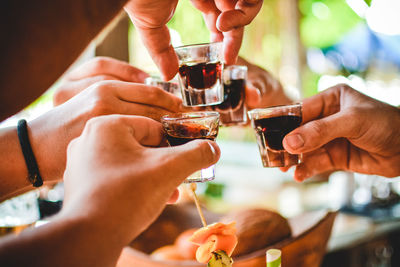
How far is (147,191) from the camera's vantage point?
0.72m

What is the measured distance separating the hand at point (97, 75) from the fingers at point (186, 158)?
2.61ft

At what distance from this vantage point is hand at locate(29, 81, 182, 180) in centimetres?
116

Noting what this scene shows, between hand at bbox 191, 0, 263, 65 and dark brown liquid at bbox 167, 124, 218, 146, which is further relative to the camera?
hand at bbox 191, 0, 263, 65

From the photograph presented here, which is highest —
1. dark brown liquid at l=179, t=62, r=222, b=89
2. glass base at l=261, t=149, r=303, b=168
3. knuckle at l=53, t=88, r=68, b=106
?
dark brown liquid at l=179, t=62, r=222, b=89

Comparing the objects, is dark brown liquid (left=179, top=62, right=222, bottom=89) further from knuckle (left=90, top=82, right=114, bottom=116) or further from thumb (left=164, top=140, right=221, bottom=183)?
thumb (left=164, top=140, right=221, bottom=183)

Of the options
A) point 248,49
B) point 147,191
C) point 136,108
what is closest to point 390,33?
point 248,49

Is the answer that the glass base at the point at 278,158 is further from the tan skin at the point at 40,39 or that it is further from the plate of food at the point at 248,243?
the tan skin at the point at 40,39

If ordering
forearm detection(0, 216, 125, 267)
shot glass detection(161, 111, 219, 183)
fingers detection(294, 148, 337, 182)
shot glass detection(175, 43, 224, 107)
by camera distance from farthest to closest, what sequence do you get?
fingers detection(294, 148, 337, 182) → shot glass detection(175, 43, 224, 107) → shot glass detection(161, 111, 219, 183) → forearm detection(0, 216, 125, 267)

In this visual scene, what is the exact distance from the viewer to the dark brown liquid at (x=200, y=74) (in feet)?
4.58

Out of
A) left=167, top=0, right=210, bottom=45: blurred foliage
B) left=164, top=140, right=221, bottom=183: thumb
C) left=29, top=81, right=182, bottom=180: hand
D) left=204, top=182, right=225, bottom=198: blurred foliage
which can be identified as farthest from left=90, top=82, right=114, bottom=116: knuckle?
left=204, top=182, right=225, bottom=198: blurred foliage

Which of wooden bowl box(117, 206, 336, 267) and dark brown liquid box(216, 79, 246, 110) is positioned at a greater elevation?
dark brown liquid box(216, 79, 246, 110)

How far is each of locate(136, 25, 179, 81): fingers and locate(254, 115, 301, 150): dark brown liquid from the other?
1.24ft

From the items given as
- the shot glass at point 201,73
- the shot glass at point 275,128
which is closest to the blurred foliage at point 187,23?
the shot glass at point 201,73

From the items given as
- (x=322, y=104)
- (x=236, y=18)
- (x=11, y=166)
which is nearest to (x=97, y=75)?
(x=11, y=166)
